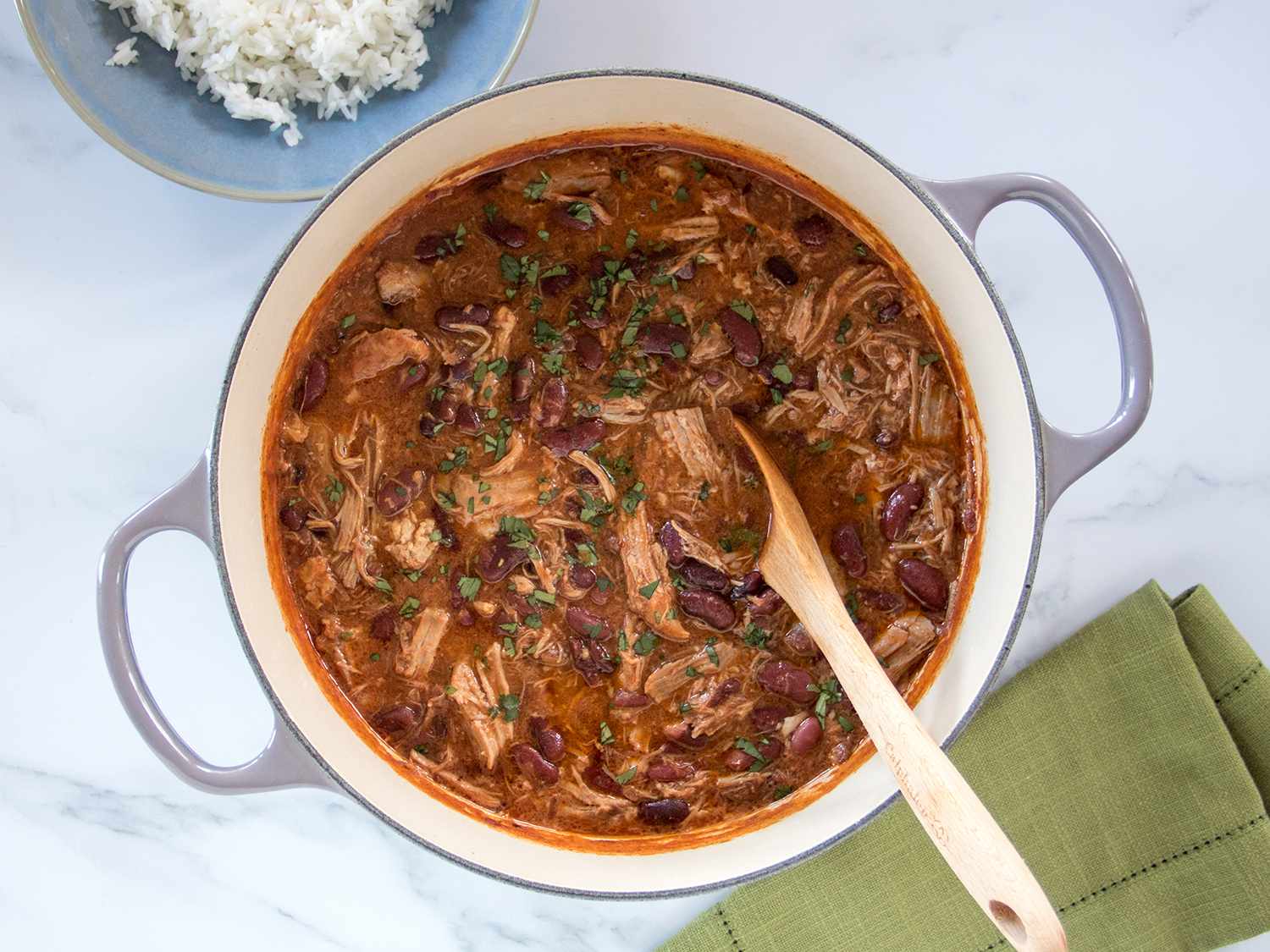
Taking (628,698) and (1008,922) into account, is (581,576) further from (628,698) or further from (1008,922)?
(1008,922)

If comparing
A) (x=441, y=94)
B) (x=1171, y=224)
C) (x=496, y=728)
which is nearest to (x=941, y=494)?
(x=1171, y=224)

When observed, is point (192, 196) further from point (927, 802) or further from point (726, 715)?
point (927, 802)

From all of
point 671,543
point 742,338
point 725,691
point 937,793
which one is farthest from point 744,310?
point 937,793

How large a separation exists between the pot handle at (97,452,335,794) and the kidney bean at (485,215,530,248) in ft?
2.42

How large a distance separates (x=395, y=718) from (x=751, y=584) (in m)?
0.85

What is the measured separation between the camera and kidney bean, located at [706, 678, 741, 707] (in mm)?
2549

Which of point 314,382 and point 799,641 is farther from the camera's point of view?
point 799,641

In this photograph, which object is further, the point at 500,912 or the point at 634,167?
the point at 500,912

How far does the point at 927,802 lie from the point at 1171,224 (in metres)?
1.57

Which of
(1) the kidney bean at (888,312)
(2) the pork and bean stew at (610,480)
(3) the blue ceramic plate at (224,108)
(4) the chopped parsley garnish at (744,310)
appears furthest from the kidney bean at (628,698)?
(3) the blue ceramic plate at (224,108)

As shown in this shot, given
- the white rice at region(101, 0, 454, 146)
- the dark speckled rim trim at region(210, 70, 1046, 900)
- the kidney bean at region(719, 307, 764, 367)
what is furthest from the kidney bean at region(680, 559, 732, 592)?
the white rice at region(101, 0, 454, 146)

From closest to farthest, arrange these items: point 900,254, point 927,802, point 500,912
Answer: point 927,802, point 900,254, point 500,912

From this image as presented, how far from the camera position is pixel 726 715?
8.41 ft

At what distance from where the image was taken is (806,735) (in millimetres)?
2529
